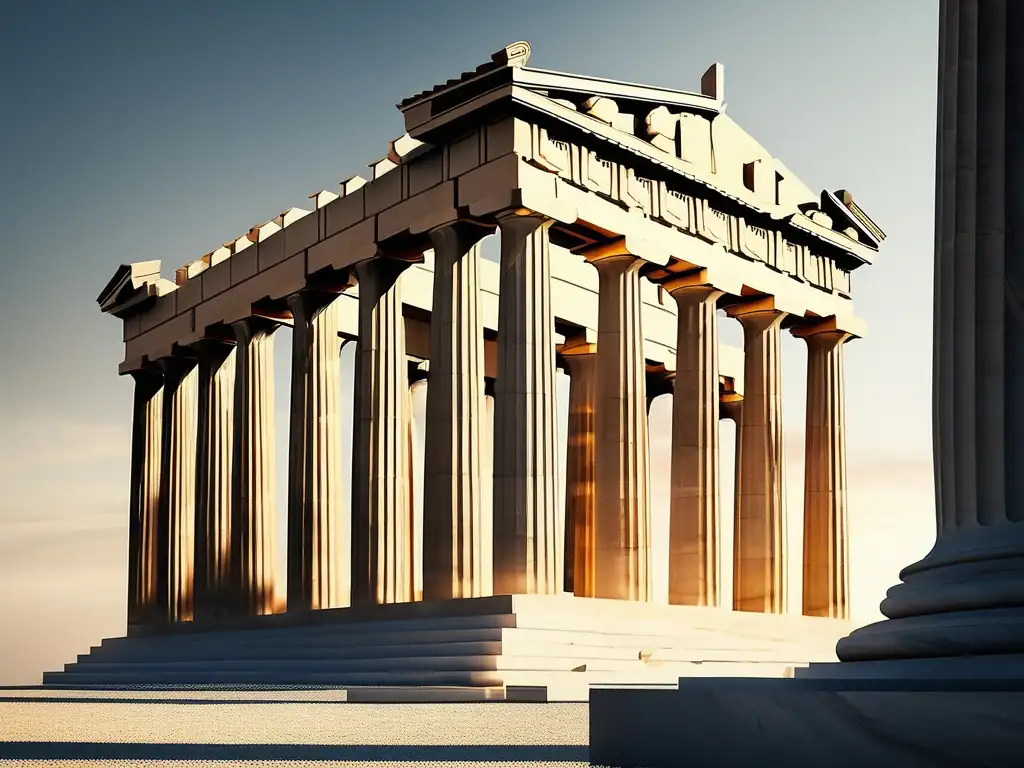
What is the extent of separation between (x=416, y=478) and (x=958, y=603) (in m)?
79.4

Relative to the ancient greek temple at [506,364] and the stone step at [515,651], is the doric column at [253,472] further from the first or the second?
the stone step at [515,651]

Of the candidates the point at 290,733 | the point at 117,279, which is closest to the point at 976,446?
the point at 290,733

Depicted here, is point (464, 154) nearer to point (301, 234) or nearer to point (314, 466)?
point (301, 234)

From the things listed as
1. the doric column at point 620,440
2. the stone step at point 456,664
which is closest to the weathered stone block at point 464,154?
the doric column at point 620,440

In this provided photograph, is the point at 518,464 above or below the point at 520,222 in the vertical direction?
below

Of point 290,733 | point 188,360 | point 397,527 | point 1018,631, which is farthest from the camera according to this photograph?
point 188,360

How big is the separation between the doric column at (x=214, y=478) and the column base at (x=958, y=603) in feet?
232

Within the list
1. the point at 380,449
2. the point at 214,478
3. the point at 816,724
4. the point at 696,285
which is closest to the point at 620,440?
the point at 696,285

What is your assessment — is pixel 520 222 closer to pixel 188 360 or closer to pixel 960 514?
pixel 188 360

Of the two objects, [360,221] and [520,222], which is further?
[360,221]

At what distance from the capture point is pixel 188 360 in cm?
9525

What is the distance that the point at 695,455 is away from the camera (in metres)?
75.1

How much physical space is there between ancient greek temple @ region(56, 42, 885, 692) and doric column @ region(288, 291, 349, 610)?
17 cm

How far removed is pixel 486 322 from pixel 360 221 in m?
17.8
